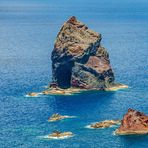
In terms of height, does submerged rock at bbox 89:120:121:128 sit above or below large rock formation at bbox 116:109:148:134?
below

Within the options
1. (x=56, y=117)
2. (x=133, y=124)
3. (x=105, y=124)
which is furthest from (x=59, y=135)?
(x=133, y=124)

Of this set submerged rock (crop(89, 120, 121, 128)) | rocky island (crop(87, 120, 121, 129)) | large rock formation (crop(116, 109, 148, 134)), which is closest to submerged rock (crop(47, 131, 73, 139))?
rocky island (crop(87, 120, 121, 129))

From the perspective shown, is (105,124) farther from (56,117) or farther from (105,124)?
(56,117)

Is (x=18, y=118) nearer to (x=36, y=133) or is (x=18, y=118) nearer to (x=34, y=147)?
(x=36, y=133)

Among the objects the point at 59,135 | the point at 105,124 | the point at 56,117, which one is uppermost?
the point at 105,124

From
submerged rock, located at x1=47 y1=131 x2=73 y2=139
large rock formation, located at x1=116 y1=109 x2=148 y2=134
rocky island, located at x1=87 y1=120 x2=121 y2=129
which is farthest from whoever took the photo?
rocky island, located at x1=87 y1=120 x2=121 y2=129

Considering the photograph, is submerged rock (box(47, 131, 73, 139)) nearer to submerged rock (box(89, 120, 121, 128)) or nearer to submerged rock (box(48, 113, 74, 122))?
submerged rock (box(89, 120, 121, 128))

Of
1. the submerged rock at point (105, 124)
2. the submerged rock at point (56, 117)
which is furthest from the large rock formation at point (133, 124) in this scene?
the submerged rock at point (56, 117)

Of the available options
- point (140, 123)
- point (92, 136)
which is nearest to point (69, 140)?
point (92, 136)
